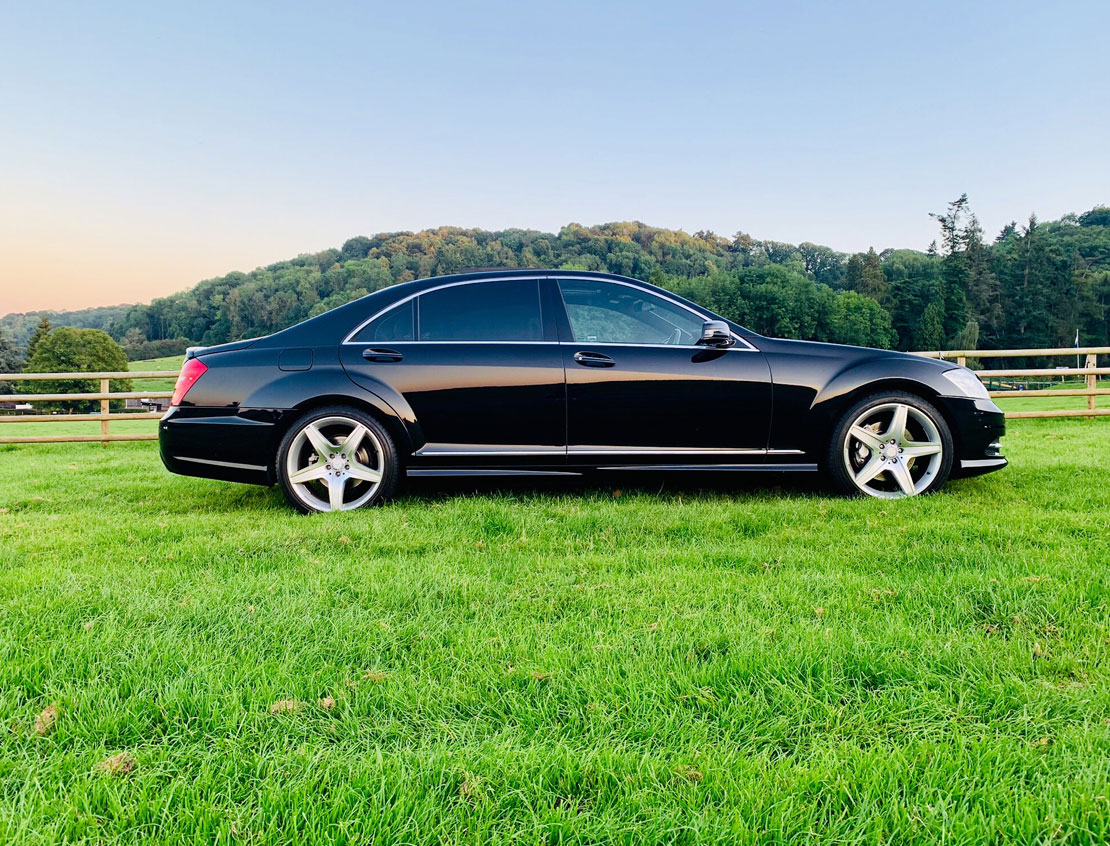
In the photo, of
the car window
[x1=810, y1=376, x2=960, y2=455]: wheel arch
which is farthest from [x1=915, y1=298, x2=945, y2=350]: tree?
the car window

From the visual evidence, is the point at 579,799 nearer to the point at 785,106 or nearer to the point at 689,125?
the point at 785,106

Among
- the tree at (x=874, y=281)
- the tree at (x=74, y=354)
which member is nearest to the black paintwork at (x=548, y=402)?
the tree at (x=74, y=354)

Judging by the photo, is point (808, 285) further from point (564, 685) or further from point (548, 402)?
point (564, 685)

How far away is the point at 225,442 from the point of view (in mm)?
4367

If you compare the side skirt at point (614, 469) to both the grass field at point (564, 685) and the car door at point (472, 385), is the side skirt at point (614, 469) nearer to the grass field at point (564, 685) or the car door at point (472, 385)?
the car door at point (472, 385)

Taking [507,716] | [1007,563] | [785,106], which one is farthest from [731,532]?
[785,106]

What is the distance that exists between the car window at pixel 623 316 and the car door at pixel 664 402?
0.17ft

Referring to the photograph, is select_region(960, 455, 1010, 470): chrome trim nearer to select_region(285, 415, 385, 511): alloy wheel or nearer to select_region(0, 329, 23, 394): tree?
select_region(285, 415, 385, 511): alloy wheel

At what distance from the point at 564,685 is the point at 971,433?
3.80m

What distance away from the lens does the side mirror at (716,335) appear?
14.1ft

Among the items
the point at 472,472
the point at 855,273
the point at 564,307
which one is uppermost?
the point at 855,273

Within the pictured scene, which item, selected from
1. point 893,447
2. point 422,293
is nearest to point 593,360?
point 422,293

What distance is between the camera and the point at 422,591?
8.86 feet

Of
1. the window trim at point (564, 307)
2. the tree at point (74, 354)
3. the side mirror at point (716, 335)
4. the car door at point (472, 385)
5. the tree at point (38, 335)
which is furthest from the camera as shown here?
the tree at point (38, 335)
